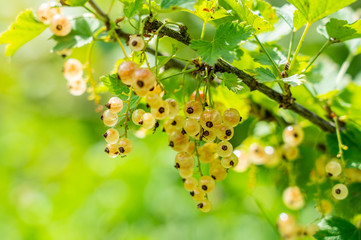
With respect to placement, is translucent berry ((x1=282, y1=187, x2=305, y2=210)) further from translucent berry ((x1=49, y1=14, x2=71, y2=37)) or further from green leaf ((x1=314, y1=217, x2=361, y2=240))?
translucent berry ((x1=49, y1=14, x2=71, y2=37))

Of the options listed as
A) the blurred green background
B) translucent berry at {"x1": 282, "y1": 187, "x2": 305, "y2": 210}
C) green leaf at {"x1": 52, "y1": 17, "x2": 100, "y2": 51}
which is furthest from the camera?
the blurred green background

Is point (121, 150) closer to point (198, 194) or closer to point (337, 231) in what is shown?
point (198, 194)

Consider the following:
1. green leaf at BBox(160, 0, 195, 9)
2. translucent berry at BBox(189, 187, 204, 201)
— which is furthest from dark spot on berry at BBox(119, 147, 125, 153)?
green leaf at BBox(160, 0, 195, 9)

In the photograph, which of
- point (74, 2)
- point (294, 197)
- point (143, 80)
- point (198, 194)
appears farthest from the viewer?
→ point (294, 197)

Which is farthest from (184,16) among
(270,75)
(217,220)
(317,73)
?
(270,75)

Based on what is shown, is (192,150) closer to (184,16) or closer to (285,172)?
(285,172)

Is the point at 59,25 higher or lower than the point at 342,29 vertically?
lower

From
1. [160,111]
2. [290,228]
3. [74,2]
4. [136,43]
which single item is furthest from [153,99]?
[290,228]
